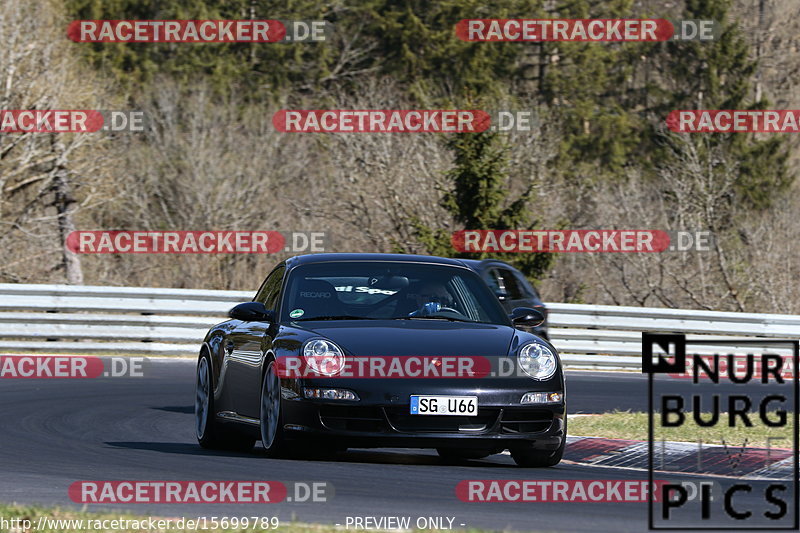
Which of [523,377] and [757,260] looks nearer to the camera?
[523,377]

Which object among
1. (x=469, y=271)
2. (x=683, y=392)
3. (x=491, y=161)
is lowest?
(x=683, y=392)

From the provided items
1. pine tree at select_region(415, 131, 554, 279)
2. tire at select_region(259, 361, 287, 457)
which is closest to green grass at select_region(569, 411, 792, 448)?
tire at select_region(259, 361, 287, 457)

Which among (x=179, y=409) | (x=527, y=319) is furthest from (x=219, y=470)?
(x=179, y=409)

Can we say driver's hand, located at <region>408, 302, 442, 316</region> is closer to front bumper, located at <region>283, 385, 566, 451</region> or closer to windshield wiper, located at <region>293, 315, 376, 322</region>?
windshield wiper, located at <region>293, 315, 376, 322</region>

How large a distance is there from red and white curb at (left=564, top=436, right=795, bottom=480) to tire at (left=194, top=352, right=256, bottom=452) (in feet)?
8.12

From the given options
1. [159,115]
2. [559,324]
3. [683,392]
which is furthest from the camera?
[159,115]

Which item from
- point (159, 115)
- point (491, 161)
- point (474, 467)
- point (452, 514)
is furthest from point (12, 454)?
point (159, 115)

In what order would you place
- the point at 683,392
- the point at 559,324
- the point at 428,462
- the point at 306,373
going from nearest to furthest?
the point at 306,373
the point at 428,462
the point at 683,392
the point at 559,324

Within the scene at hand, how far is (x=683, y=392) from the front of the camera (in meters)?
18.1

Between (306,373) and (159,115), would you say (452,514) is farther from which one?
(159,115)

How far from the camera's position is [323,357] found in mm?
9164

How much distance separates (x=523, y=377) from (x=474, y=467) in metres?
0.79

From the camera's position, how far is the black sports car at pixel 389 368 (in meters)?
9.05

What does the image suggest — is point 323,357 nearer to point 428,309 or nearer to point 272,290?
point 428,309
